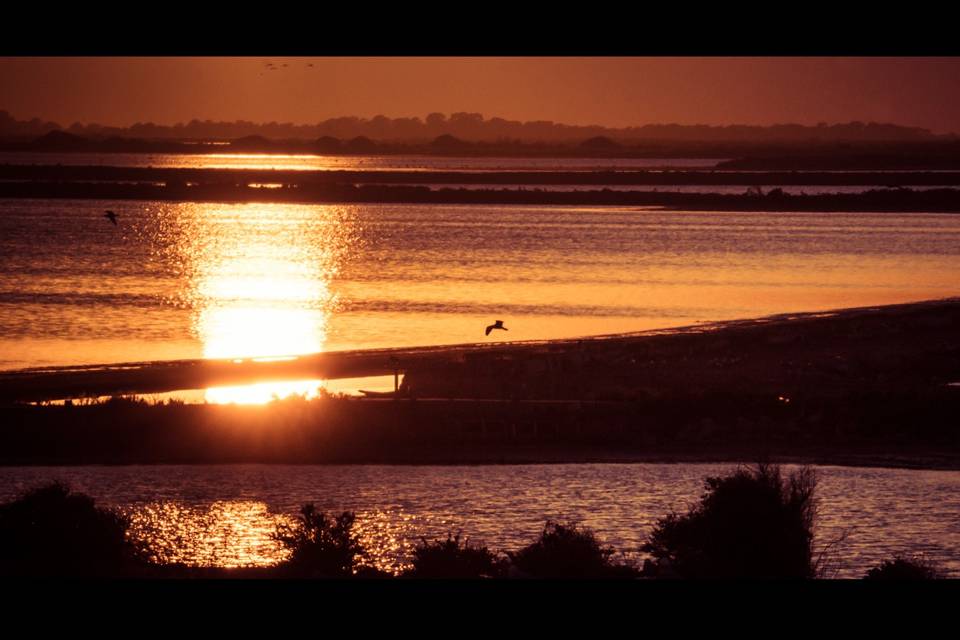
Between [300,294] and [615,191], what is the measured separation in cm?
8196

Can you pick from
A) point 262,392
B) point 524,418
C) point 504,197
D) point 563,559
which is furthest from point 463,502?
point 504,197

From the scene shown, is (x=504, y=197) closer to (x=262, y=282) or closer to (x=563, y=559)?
(x=262, y=282)

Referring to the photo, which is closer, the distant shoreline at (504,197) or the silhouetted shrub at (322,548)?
the silhouetted shrub at (322,548)

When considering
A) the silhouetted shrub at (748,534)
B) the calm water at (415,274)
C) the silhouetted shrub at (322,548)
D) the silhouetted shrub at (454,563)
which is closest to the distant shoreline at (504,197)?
the calm water at (415,274)

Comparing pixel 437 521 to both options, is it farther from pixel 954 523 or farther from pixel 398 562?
pixel 954 523

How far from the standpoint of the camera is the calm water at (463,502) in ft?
61.9

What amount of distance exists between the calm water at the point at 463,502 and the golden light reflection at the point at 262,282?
5924 millimetres

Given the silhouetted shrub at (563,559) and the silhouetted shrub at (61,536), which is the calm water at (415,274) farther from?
the silhouetted shrub at (563,559)

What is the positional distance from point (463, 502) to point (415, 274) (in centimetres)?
4953

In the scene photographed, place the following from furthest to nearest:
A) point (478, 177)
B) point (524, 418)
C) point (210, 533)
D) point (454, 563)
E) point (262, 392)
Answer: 1. point (478, 177)
2. point (262, 392)
3. point (524, 418)
4. point (210, 533)
5. point (454, 563)

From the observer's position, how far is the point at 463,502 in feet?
71.8

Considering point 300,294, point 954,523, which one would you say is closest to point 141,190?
point 300,294

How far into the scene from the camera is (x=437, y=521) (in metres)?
20.8

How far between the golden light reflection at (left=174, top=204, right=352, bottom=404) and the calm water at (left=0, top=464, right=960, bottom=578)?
5.92m
